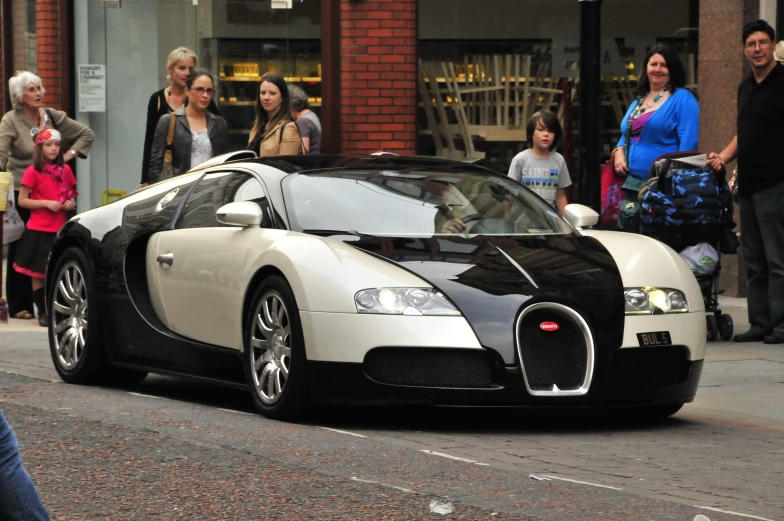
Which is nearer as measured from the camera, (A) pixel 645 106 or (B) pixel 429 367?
(B) pixel 429 367

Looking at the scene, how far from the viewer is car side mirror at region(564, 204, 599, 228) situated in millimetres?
8266

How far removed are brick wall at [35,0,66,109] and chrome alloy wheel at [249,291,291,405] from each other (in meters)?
10.3

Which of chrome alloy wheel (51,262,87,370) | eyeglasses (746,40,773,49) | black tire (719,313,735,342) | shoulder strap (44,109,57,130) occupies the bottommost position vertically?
black tire (719,313,735,342)

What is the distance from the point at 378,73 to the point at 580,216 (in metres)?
7.30

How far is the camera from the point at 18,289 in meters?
12.5

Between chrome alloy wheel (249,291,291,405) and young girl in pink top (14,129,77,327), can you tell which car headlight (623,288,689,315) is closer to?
chrome alloy wheel (249,291,291,405)

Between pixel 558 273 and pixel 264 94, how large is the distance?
413 centimetres

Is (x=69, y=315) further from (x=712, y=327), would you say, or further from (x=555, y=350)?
(x=712, y=327)

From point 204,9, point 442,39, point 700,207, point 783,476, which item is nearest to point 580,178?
point 700,207

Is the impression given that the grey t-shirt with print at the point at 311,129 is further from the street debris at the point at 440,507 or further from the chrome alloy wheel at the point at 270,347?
the street debris at the point at 440,507

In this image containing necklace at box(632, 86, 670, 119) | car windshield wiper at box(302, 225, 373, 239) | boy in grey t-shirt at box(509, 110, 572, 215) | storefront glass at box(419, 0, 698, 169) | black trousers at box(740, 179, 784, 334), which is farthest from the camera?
storefront glass at box(419, 0, 698, 169)

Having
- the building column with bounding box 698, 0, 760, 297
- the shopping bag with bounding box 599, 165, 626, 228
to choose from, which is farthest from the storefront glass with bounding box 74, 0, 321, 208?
the shopping bag with bounding box 599, 165, 626, 228

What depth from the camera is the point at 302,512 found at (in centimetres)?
520

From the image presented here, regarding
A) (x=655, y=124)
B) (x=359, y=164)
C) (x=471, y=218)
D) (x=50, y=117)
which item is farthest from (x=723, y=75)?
(x=471, y=218)
